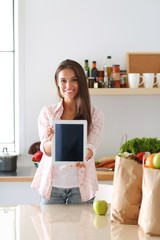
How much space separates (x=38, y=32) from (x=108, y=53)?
0.64 metres

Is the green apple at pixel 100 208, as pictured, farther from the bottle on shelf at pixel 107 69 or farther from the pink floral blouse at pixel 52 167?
the bottle on shelf at pixel 107 69

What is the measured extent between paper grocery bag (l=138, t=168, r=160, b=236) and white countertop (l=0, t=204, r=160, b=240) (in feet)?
0.13

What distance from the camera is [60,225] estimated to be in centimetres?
164

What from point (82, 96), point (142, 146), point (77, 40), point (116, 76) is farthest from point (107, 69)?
point (142, 146)

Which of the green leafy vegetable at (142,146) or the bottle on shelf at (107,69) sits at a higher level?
the bottle on shelf at (107,69)

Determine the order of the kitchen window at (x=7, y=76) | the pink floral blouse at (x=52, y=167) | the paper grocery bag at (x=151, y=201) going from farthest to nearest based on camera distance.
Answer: the kitchen window at (x=7, y=76) → the pink floral blouse at (x=52, y=167) → the paper grocery bag at (x=151, y=201)

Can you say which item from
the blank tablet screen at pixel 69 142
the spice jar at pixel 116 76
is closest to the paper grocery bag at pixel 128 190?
the blank tablet screen at pixel 69 142

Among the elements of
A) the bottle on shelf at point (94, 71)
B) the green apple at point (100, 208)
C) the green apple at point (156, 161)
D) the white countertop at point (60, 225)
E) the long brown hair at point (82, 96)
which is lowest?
the white countertop at point (60, 225)

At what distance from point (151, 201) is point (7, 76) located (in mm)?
2647

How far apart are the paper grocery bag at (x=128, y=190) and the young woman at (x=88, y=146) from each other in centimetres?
61

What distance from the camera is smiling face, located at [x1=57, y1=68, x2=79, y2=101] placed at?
231 cm

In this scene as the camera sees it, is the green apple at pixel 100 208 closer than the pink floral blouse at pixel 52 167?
Yes

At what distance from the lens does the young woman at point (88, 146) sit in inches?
88.0

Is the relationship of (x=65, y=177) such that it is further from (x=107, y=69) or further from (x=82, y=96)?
(x=107, y=69)
